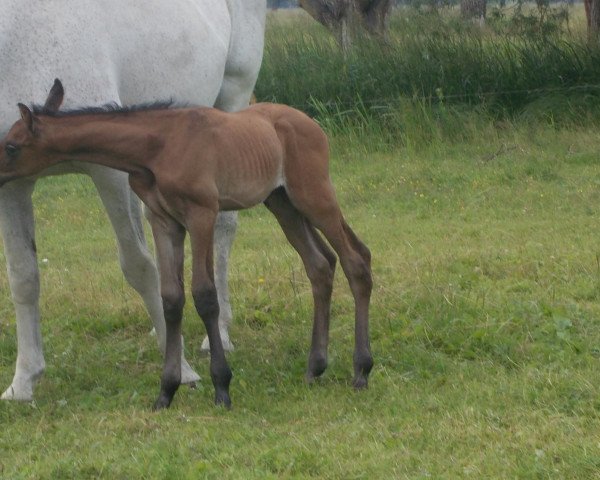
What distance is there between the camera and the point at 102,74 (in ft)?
17.0

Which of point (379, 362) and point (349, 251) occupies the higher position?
point (349, 251)

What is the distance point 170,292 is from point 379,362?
115 cm

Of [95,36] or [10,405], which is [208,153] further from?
[10,405]

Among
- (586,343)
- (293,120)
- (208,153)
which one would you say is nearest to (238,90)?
(293,120)

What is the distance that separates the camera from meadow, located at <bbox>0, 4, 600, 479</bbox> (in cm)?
436

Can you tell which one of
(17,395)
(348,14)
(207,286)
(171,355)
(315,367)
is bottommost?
(348,14)

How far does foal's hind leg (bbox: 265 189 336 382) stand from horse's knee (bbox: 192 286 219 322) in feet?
2.31

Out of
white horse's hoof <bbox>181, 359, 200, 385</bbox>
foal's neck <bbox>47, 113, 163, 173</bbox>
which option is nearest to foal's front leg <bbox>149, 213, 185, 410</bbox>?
foal's neck <bbox>47, 113, 163, 173</bbox>

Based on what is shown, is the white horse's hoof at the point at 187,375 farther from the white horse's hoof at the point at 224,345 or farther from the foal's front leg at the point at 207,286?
the white horse's hoof at the point at 224,345

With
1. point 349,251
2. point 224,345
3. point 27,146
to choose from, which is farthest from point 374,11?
point 27,146

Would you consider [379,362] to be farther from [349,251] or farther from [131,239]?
[131,239]

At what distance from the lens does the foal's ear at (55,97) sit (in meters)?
4.74

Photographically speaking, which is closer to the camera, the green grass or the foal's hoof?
the green grass

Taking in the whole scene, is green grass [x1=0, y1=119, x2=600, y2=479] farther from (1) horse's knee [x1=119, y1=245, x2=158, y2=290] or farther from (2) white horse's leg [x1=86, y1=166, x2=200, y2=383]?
(1) horse's knee [x1=119, y1=245, x2=158, y2=290]
